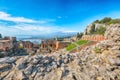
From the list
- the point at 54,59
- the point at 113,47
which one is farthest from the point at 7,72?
the point at 113,47

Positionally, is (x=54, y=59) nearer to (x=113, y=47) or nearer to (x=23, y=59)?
(x=23, y=59)

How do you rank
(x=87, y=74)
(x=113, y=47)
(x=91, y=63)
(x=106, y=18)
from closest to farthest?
(x=87, y=74) → (x=91, y=63) → (x=113, y=47) → (x=106, y=18)

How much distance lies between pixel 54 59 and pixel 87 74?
12.0 ft

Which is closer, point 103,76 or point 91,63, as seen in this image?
point 103,76

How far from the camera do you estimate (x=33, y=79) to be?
1549cm

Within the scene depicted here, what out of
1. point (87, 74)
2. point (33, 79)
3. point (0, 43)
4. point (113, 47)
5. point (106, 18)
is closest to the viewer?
point (33, 79)

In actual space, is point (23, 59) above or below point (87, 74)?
above

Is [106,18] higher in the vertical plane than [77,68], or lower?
higher

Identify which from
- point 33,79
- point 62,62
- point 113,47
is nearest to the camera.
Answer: point 33,79

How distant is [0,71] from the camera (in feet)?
52.4

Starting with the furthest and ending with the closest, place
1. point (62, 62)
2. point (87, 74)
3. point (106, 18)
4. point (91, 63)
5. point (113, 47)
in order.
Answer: point (106, 18) → point (113, 47) → point (91, 63) → point (62, 62) → point (87, 74)

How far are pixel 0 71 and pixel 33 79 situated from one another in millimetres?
3056

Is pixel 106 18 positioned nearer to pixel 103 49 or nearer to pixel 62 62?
pixel 103 49

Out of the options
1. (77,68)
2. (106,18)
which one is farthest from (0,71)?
(106,18)
